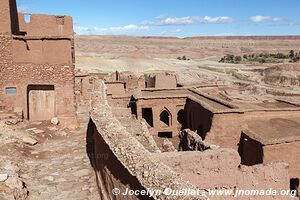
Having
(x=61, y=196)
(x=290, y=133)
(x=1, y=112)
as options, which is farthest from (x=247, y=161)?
(x=1, y=112)

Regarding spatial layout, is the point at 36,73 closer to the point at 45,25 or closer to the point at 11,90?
the point at 11,90

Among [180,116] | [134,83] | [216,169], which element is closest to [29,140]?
[216,169]

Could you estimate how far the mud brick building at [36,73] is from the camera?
1591cm

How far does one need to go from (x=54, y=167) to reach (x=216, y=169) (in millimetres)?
5034

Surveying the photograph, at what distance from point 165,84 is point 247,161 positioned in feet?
43.8

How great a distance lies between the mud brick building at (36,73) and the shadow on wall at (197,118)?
7165 mm

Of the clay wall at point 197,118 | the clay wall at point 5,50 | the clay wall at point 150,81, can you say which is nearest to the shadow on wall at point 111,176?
the clay wall at point 5,50

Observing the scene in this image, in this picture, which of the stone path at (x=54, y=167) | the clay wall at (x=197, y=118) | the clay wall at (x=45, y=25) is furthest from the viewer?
the clay wall at (x=45, y=25)

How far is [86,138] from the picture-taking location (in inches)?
567

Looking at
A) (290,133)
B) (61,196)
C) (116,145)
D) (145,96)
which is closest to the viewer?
(116,145)

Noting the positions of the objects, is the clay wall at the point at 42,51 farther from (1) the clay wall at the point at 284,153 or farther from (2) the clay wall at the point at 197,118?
(1) the clay wall at the point at 284,153

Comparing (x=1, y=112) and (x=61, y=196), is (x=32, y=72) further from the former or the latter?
(x=61, y=196)

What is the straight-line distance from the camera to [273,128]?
59.4ft

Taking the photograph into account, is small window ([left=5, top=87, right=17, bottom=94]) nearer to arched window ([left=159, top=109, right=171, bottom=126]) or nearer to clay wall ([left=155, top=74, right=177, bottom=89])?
arched window ([left=159, top=109, right=171, bottom=126])
